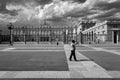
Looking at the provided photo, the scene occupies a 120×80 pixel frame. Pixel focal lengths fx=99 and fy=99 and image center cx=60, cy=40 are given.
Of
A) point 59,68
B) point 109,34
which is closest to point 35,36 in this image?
point 109,34

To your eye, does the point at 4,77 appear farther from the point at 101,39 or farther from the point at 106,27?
the point at 106,27

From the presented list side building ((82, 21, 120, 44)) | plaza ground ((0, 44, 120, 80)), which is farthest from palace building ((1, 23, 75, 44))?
plaza ground ((0, 44, 120, 80))

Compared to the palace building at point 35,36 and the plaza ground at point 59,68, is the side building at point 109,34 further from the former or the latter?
the plaza ground at point 59,68

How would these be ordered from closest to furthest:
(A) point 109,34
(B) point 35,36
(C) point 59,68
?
(C) point 59,68, (A) point 109,34, (B) point 35,36

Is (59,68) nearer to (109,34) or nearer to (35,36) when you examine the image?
(109,34)

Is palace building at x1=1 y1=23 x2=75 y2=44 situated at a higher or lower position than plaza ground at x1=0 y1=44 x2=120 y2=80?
higher

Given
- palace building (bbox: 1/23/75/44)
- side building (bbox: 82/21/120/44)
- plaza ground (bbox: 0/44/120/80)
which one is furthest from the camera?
side building (bbox: 82/21/120/44)

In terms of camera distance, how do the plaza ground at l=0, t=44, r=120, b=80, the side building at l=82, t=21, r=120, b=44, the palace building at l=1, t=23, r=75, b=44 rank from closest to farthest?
1. the plaza ground at l=0, t=44, r=120, b=80
2. the palace building at l=1, t=23, r=75, b=44
3. the side building at l=82, t=21, r=120, b=44

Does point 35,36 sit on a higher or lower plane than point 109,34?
lower

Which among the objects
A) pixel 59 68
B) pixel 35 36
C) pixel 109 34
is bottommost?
pixel 59 68

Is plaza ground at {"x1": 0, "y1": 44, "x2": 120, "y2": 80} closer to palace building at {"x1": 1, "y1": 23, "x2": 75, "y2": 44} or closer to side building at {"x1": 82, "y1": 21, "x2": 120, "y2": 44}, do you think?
palace building at {"x1": 1, "y1": 23, "x2": 75, "y2": 44}

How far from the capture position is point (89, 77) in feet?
17.9

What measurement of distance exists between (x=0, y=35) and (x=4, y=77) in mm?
42992

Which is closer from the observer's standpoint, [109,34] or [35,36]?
[109,34]
